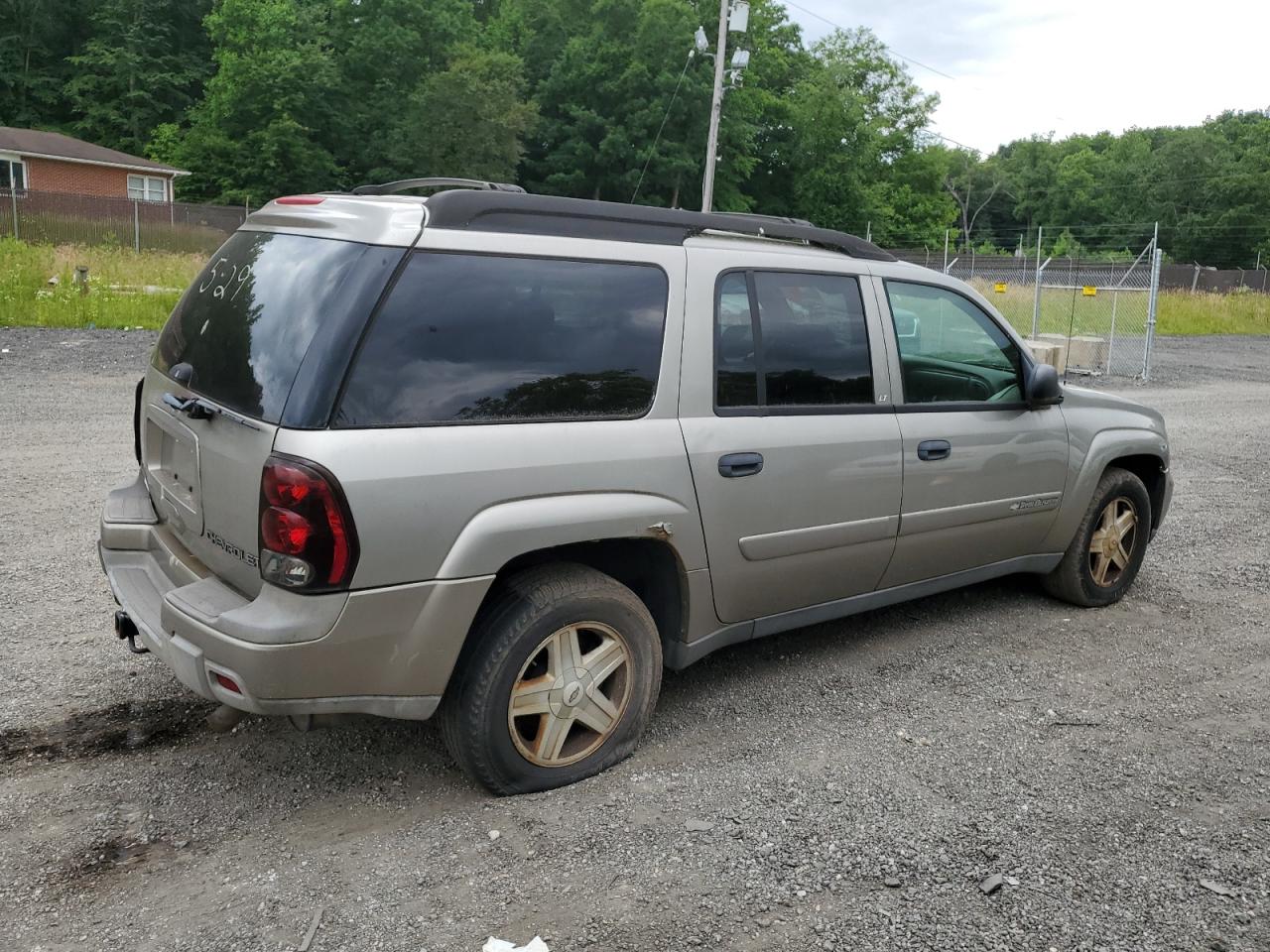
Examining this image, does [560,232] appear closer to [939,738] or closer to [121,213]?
[939,738]

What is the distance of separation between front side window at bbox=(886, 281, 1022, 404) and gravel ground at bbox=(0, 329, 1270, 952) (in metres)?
1.23

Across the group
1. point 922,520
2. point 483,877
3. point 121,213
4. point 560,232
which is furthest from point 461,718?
point 121,213

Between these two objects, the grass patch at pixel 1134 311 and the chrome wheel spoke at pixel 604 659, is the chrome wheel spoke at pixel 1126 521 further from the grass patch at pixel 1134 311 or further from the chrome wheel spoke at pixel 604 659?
the grass patch at pixel 1134 311

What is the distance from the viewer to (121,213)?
100 feet

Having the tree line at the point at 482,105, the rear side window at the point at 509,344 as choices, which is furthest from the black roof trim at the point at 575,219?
the tree line at the point at 482,105

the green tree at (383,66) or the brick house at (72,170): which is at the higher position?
the green tree at (383,66)

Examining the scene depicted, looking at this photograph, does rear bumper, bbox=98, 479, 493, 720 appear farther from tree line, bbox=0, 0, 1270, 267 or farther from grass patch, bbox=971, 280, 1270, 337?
tree line, bbox=0, 0, 1270, 267

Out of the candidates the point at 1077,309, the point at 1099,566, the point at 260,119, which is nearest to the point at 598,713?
the point at 1099,566

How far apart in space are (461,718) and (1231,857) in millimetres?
2447

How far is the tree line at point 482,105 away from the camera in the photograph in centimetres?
4959

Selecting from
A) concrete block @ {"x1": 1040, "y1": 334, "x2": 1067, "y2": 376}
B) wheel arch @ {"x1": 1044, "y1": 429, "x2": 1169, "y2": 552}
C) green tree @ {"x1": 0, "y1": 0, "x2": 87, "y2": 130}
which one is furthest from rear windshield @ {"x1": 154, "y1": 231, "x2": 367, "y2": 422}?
green tree @ {"x1": 0, "y1": 0, "x2": 87, "y2": 130}

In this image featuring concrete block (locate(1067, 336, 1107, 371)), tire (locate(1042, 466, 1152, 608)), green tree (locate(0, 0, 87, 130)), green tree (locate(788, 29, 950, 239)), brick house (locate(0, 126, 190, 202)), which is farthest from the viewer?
green tree (locate(788, 29, 950, 239))

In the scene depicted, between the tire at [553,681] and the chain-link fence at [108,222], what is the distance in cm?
2631

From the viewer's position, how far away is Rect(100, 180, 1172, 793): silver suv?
3.05m
